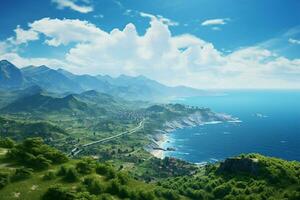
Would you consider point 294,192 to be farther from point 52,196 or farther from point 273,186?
point 52,196

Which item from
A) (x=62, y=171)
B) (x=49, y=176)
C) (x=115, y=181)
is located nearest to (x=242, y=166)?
(x=115, y=181)

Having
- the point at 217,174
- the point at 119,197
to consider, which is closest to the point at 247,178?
the point at 217,174

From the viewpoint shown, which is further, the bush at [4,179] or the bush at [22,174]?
the bush at [22,174]

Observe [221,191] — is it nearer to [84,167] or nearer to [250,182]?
[250,182]

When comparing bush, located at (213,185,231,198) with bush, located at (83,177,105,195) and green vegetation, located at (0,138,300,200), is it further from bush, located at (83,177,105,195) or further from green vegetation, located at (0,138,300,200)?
bush, located at (83,177,105,195)

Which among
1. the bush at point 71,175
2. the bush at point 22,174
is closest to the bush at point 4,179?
the bush at point 22,174

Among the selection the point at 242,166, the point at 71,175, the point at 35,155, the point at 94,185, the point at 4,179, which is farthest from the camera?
the point at 242,166

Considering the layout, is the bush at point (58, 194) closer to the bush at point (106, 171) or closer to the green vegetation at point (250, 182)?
the bush at point (106, 171)

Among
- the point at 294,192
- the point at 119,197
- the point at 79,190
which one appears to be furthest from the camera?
the point at 294,192
